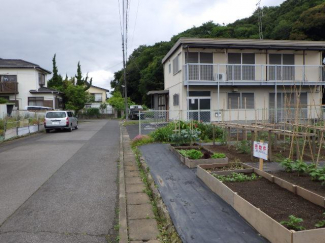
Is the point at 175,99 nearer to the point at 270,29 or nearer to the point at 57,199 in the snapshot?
the point at 57,199

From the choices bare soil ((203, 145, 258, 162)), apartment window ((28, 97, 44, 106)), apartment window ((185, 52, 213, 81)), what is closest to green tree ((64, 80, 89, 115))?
apartment window ((28, 97, 44, 106))

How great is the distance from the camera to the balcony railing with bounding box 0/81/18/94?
105 feet

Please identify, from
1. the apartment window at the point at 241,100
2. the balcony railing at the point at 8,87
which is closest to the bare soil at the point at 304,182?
the apartment window at the point at 241,100

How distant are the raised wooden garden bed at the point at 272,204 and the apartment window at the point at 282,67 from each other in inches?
574

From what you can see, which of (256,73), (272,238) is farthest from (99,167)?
(256,73)

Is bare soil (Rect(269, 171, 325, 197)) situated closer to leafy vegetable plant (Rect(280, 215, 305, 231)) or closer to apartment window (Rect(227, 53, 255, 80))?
leafy vegetable plant (Rect(280, 215, 305, 231))

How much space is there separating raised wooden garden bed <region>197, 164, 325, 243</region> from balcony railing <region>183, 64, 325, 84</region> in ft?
41.8

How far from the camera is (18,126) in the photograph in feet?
59.5

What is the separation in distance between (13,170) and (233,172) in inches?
235

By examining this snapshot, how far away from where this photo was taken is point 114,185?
21.7ft

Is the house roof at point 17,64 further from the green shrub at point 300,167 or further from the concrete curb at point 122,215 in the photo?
the green shrub at point 300,167

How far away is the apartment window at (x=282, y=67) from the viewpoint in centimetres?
1883

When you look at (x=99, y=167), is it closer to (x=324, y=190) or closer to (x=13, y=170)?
(x=13, y=170)

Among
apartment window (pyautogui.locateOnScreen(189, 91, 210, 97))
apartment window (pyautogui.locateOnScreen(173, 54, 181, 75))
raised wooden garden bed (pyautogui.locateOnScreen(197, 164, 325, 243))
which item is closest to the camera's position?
raised wooden garden bed (pyautogui.locateOnScreen(197, 164, 325, 243))
